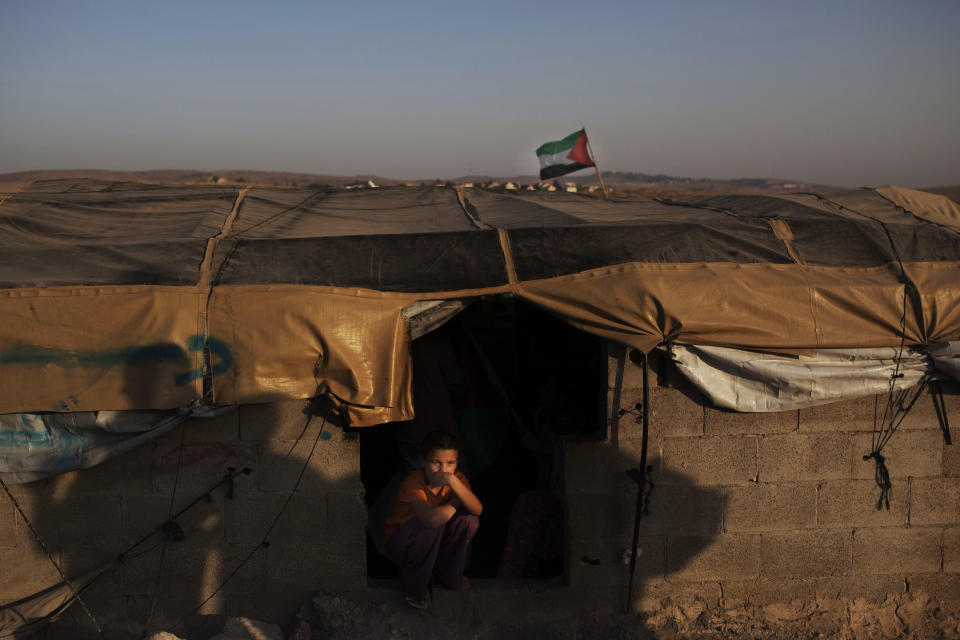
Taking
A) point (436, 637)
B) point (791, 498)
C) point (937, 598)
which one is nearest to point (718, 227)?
point (791, 498)

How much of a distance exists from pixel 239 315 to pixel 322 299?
0.46m

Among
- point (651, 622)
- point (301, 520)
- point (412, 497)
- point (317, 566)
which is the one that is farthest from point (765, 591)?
point (301, 520)

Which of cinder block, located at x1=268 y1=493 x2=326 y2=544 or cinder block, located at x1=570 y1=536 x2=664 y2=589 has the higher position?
cinder block, located at x1=268 y1=493 x2=326 y2=544

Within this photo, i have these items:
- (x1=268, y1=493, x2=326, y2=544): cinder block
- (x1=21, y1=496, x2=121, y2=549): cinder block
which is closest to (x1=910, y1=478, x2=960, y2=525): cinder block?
(x1=268, y1=493, x2=326, y2=544): cinder block

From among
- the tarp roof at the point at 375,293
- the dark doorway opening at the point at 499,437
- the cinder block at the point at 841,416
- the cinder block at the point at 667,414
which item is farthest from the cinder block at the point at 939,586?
the dark doorway opening at the point at 499,437

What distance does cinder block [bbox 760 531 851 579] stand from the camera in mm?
4836

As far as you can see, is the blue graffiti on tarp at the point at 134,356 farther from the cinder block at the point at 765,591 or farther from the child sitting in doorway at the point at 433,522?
the cinder block at the point at 765,591

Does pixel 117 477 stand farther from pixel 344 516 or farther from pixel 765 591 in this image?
pixel 765 591

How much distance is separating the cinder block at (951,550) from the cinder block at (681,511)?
1534mm

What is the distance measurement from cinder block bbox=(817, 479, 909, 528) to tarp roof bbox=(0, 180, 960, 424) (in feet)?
3.19

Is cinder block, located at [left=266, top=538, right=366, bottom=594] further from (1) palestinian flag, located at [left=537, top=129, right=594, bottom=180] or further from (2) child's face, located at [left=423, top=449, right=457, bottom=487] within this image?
(1) palestinian flag, located at [left=537, top=129, right=594, bottom=180]

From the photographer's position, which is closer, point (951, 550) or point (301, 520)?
point (301, 520)

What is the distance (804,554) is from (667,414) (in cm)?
135

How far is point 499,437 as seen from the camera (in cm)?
594
